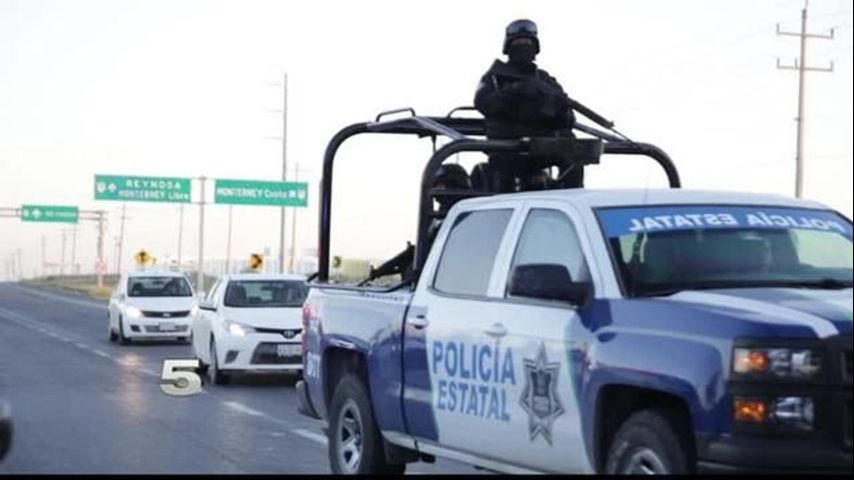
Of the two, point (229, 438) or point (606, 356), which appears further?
point (229, 438)

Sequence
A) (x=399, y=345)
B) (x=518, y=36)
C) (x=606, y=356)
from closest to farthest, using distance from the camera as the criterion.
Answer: (x=606, y=356)
(x=399, y=345)
(x=518, y=36)

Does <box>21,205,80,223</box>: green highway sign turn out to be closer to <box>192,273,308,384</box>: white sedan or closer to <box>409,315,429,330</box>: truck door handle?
<box>192,273,308,384</box>: white sedan

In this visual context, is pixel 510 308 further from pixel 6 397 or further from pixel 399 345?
pixel 6 397

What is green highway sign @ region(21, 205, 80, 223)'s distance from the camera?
92.6m

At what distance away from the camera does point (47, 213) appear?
306 feet

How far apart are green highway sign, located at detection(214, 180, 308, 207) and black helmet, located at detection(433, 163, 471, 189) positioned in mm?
63922

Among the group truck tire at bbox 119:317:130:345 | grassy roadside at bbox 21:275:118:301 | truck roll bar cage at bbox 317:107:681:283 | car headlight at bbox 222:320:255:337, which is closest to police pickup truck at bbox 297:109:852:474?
truck roll bar cage at bbox 317:107:681:283

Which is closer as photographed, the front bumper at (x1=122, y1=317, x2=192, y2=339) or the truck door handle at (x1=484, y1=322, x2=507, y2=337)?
the truck door handle at (x1=484, y1=322, x2=507, y2=337)

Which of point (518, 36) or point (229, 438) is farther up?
point (518, 36)

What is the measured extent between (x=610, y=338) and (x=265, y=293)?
634 inches

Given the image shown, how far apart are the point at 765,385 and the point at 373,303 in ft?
12.6

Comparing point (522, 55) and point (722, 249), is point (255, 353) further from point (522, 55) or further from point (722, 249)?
point (722, 249)

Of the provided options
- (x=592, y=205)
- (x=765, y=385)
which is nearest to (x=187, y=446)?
(x=592, y=205)

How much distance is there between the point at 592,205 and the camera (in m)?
8.07
